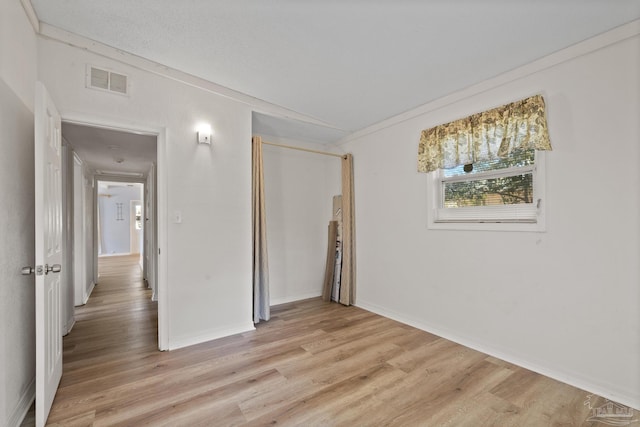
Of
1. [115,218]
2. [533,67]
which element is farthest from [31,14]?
[115,218]

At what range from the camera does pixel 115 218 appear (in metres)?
10.1

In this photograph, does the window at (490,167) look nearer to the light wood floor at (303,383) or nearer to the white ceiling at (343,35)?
the white ceiling at (343,35)

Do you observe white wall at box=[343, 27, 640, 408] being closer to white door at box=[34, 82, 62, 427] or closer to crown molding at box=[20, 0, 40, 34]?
white door at box=[34, 82, 62, 427]

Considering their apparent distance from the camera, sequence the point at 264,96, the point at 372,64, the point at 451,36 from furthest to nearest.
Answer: the point at 264,96 → the point at 372,64 → the point at 451,36

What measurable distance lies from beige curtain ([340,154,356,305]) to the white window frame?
3.93 ft

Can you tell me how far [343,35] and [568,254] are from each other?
7.64 ft

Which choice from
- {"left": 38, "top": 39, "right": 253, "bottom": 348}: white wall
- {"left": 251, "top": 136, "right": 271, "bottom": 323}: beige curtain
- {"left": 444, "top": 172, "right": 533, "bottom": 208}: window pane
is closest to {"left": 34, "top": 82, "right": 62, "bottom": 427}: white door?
{"left": 38, "top": 39, "right": 253, "bottom": 348}: white wall

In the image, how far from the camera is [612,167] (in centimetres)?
193

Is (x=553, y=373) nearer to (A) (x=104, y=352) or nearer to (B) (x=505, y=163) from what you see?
(B) (x=505, y=163)

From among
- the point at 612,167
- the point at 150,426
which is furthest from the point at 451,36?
the point at 150,426

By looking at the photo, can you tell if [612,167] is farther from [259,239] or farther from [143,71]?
[143,71]

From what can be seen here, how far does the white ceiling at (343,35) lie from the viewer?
→ 1.80 meters

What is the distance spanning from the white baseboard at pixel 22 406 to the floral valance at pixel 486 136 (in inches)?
143

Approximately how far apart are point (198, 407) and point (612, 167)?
10.5 feet
